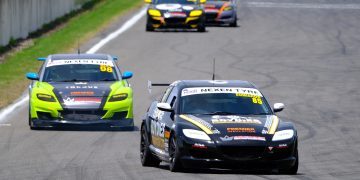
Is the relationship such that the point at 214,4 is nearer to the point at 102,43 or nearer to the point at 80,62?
the point at 102,43

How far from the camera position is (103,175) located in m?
13.9

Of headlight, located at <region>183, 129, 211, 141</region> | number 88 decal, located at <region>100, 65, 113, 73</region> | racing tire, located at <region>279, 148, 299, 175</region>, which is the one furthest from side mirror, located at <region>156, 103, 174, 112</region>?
number 88 decal, located at <region>100, 65, 113, 73</region>

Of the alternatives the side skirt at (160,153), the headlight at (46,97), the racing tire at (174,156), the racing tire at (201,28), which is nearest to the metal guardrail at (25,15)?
the racing tire at (201,28)

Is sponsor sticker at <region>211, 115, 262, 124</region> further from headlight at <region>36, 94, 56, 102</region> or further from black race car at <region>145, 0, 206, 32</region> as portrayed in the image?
black race car at <region>145, 0, 206, 32</region>

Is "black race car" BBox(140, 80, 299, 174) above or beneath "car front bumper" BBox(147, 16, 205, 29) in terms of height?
above

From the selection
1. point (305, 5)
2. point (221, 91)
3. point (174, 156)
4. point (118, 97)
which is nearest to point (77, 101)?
point (118, 97)

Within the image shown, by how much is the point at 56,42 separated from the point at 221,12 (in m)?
7.55

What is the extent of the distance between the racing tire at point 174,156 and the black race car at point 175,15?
77.7ft

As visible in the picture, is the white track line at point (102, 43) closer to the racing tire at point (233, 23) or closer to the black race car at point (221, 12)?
the black race car at point (221, 12)

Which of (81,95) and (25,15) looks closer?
(81,95)

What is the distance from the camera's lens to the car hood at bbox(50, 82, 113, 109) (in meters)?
20.3

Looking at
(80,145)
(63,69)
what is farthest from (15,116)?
(80,145)

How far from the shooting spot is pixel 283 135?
13.9m

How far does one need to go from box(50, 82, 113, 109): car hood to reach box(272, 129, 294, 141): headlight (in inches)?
273
